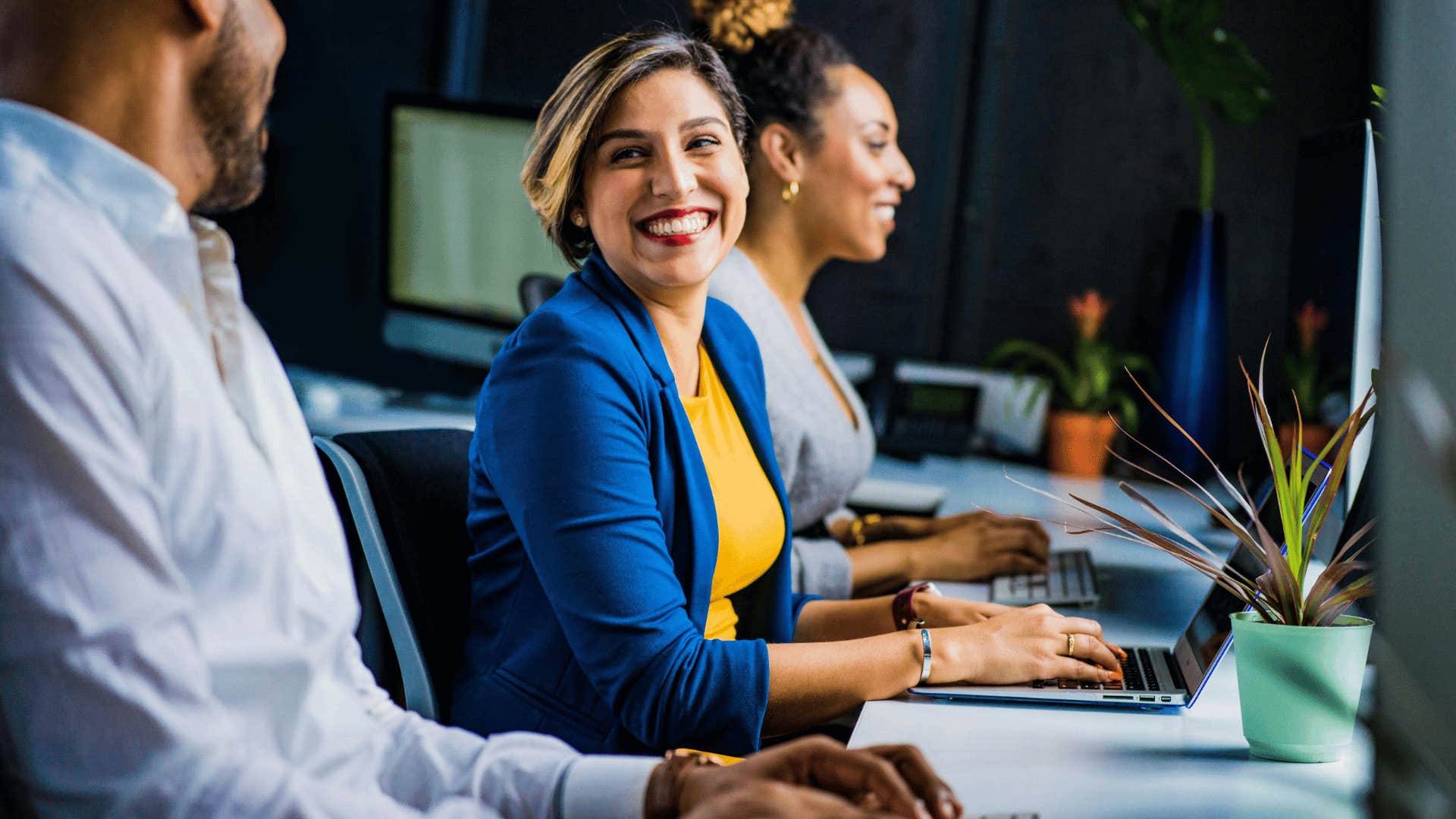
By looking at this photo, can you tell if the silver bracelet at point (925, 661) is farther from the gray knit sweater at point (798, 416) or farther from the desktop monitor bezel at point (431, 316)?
the desktop monitor bezel at point (431, 316)

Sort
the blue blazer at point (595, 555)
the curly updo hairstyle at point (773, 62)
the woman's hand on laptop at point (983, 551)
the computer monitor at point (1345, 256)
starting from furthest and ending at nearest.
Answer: the curly updo hairstyle at point (773, 62) → the woman's hand on laptop at point (983, 551) → the computer monitor at point (1345, 256) → the blue blazer at point (595, 555)

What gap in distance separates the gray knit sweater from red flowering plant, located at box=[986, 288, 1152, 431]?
940 millimetres

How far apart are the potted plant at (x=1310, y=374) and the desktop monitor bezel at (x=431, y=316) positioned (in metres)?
1.59

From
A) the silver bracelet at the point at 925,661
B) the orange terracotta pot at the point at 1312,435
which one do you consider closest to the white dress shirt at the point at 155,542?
the silver bracelet at the point at 925,661

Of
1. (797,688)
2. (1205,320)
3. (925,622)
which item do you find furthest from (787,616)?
(1205,320)

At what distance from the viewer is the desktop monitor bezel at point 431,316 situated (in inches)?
106

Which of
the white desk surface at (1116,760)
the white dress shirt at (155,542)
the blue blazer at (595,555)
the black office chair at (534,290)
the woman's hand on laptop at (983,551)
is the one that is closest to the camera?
the white dress shirt at (155,542)

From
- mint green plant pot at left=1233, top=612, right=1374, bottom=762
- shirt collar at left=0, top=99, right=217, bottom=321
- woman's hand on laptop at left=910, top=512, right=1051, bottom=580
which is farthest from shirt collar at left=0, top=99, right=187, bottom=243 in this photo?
woman's hand on laptop at left=910, top=512, right=1051, bottom=580

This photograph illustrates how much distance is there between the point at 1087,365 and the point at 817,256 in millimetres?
892

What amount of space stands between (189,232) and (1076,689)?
0.87m

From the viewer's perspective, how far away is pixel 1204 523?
7.13 ft

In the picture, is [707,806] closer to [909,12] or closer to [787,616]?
[787,616]

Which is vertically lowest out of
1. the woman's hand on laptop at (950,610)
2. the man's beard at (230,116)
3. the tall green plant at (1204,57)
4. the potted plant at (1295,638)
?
the woman's hand on laptop at (950,610)

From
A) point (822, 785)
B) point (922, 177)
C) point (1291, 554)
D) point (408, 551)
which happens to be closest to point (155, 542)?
point (822, 785)
